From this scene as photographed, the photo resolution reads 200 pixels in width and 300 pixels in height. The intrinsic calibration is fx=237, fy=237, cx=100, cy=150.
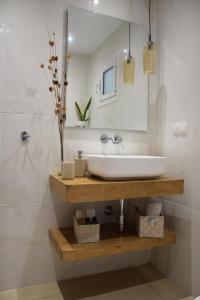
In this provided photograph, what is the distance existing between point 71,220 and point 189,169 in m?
0.94

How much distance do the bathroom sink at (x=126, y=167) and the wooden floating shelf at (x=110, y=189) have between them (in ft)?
0.14

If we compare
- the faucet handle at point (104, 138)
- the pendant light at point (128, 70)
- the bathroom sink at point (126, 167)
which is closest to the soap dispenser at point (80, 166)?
the bathroom sink at point (126, 167)

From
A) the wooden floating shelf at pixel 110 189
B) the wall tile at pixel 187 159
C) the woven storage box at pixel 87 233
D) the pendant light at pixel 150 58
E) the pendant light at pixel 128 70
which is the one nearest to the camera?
the wooden floating shelf at pixel 110 189

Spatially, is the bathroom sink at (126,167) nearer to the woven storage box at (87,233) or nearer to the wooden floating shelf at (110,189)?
the wooden floating shelf at (110,189)

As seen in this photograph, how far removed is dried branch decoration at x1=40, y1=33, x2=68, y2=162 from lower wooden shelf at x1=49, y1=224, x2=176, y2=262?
54 cm

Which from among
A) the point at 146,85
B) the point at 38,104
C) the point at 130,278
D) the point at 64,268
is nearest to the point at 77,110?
the point at 38,104

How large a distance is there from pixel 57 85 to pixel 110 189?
33.9 inches

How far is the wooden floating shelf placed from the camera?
1.31m

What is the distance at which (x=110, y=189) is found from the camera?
1.39 meters

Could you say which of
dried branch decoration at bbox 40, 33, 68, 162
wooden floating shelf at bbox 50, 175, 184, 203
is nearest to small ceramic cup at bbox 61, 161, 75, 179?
wooden floating shelf at bbox 50, 175, 184, 203

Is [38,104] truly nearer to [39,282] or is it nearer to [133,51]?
[133,51]

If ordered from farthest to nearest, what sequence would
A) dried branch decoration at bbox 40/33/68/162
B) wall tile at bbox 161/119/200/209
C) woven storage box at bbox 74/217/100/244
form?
1. dried branch decoration at bbox 40/33/68/162
2. wall tile at bbox 161/119/200/209
3. woven storage box at bbox 74/217/100/244

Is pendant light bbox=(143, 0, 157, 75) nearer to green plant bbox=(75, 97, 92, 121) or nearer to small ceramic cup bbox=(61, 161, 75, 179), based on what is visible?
green plant bbox=(75, 97, 92, 121)

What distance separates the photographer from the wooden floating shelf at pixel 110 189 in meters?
1.31
